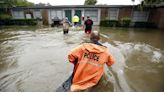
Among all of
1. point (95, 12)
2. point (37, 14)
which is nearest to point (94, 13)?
point (95, 12)

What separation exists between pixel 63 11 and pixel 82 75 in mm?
A: 19426

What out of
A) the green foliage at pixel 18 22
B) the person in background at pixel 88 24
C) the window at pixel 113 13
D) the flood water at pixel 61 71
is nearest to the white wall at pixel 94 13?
the window at pixel 113 13

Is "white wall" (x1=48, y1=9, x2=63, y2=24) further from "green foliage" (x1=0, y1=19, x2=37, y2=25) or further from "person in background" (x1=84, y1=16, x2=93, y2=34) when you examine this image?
"person in background" (x1=84, y1=16, x2=93, y2=34)

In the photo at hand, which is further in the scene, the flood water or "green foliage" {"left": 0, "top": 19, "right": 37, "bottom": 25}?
"green foliage" {"left": 0, "top": 19, "right": 37, "bottom": 25}

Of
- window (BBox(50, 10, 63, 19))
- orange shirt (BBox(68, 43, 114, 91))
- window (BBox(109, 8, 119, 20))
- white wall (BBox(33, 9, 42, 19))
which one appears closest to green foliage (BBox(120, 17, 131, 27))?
window (BBox(109, 8, 119, 20))

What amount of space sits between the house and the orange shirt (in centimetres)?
1780

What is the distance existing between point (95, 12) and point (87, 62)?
62.0 ft

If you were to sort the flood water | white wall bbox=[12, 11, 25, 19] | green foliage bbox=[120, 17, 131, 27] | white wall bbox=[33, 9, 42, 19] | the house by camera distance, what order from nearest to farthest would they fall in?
1. the flood water
2. green foliage bbox=[120, 17, 131, 27]
3. the house
4. white wall bbox=[33, 9, 42, 19]
5. white wall bbox=[12, 11, 25, 19]

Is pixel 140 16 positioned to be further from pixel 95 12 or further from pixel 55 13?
pixel 55 13

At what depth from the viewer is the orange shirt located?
279 centimetres

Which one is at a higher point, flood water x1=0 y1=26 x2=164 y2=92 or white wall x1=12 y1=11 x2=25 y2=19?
white wall x1=12 y1=11 x2=25 y2=19

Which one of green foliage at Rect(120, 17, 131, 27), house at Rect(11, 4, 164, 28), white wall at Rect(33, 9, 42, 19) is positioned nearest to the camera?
green foliage at Rect(120, 17, 131, 27)

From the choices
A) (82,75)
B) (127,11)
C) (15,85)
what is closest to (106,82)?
(82,75)

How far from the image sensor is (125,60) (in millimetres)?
6477
